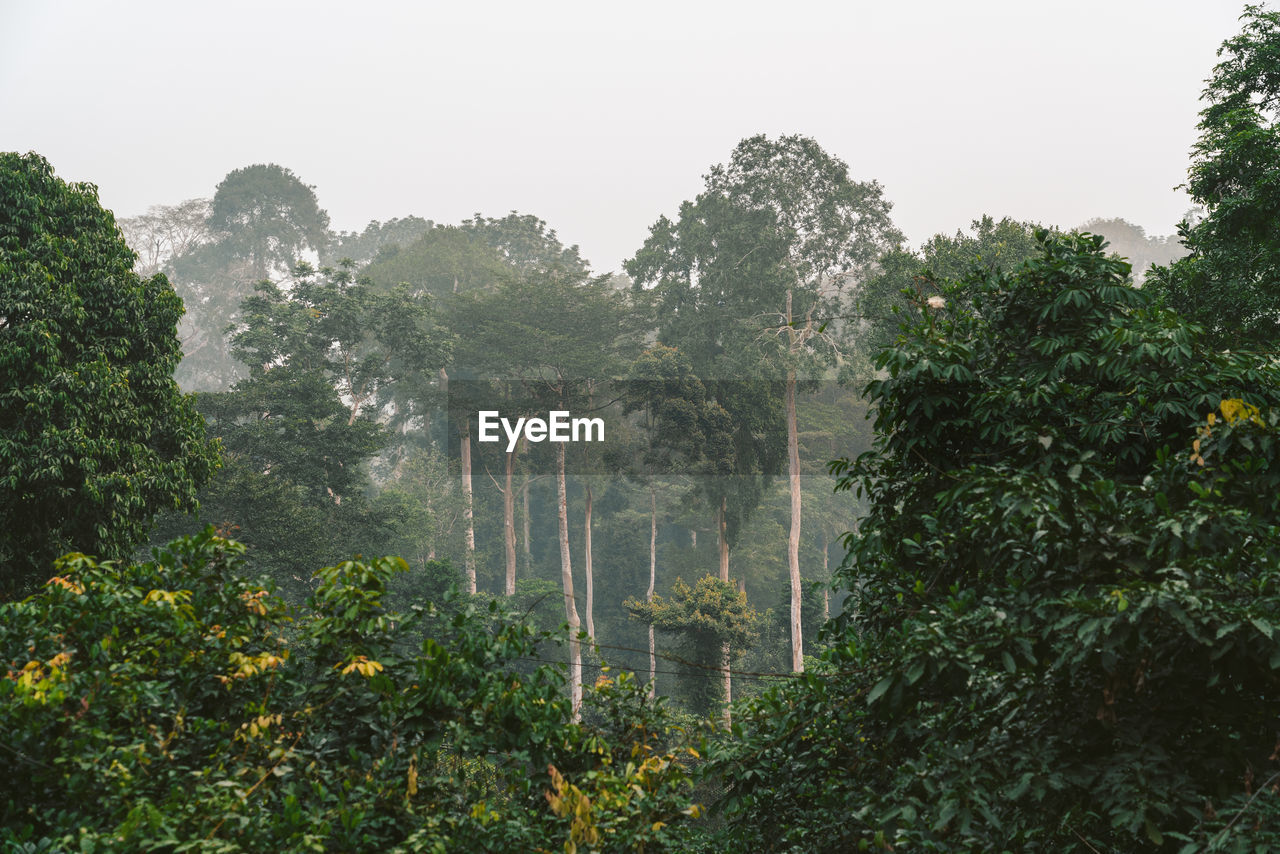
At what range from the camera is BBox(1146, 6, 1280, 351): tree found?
27.6 feet

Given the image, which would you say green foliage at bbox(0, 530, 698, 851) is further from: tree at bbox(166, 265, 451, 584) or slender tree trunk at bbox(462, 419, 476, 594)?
slender tree trunk at bbox(462, 419, 476, 594)

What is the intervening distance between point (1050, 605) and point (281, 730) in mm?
2366

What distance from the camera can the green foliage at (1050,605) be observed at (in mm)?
2436

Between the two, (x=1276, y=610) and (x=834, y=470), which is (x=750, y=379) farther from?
(x=1276, y=610)

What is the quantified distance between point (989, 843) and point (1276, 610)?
40.3 inches

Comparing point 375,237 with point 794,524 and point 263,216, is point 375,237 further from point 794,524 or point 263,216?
point 794,524

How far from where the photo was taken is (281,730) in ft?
9.67

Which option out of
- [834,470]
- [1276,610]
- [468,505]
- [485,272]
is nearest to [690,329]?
[468,505]

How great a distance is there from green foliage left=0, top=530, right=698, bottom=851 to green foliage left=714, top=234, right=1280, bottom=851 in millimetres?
717

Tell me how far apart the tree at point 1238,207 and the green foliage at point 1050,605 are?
17.3 ft

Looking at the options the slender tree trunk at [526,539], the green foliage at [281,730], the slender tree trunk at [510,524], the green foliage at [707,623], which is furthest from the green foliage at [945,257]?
the slender tree trunk at [526,539]

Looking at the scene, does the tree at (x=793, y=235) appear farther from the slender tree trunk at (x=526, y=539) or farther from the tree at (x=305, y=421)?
the slender tree trunk at (x=526, y=539)

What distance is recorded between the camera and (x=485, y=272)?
35281 millimetres

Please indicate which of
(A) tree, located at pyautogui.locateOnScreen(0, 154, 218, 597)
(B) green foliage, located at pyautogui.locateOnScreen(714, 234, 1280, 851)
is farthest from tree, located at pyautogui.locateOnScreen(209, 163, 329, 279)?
(B) green foliage, located at pyautogui.locateOnScreen(714, 234, 1280, 851)
